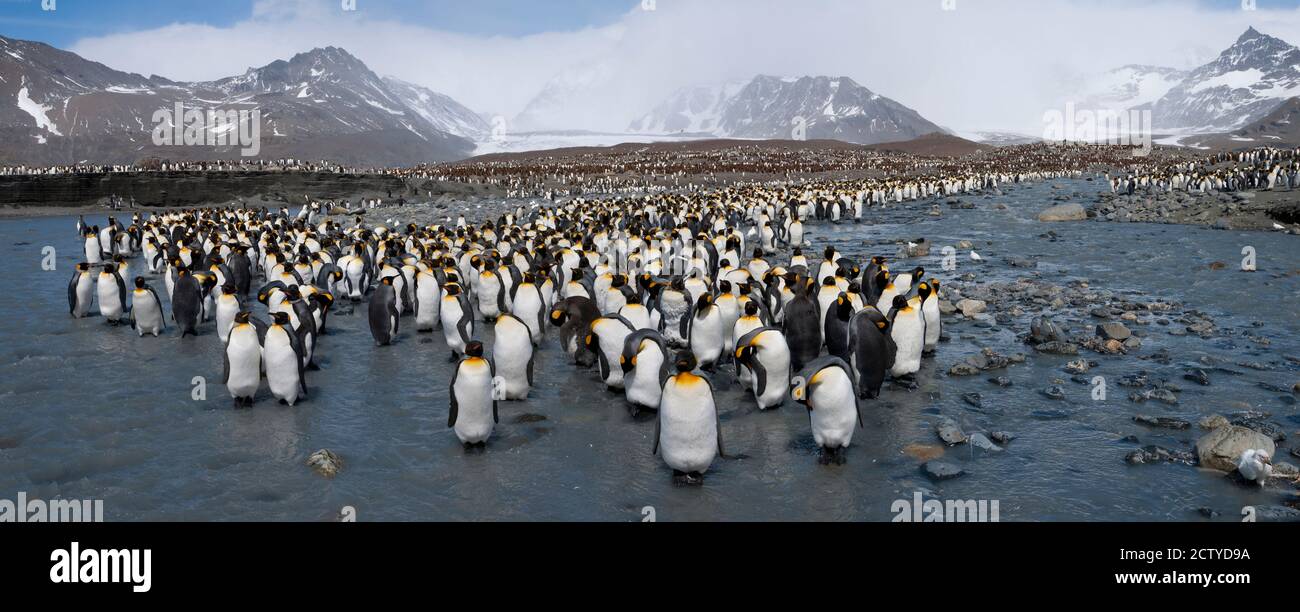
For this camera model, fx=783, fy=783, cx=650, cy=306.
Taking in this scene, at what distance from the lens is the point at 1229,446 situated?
6410 mm

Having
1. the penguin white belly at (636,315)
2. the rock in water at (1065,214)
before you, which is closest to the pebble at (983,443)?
the penguin white belly at (636,315)

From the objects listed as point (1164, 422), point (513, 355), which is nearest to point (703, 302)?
point (513, 355)

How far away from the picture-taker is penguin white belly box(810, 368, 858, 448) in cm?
654

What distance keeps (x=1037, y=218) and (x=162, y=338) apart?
26249 mm

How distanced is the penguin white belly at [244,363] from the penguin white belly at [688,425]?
460 cm

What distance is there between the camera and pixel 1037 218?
27.3 metres

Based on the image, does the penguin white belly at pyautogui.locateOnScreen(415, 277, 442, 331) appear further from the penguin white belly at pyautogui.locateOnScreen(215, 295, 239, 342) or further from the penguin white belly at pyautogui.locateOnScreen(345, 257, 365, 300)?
the penguin white belly at pyautogui.locateOnScreen(345, 257, 365, 300)

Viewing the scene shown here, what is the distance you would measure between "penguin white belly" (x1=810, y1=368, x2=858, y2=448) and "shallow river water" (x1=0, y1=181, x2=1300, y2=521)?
25cm

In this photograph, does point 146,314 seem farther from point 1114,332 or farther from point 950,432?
point 1114,332

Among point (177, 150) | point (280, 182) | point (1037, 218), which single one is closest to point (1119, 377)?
point (1037, 218)

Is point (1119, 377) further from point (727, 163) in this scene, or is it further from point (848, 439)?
point (727, 163)

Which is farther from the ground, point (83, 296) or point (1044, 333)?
point (83, 296)
